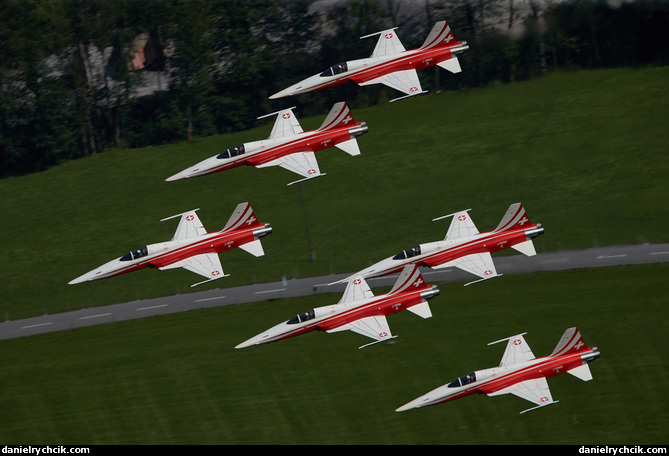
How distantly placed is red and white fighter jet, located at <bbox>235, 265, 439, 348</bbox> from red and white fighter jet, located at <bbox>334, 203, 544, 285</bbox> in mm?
4590

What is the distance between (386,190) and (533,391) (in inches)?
1524

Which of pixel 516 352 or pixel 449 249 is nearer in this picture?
pixel 516 352

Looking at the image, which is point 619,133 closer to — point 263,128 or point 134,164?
point 263,128

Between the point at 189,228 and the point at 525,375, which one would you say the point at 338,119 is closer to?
the point at 189,228

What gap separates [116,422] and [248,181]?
147 feet

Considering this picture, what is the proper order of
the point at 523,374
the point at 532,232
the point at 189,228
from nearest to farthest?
the point at 523,374
the point at 189,228
the point at 532,232

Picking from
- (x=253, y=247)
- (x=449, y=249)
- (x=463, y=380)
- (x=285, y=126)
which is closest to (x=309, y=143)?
(x=285, y=126)

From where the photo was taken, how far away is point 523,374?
9494 centimetres

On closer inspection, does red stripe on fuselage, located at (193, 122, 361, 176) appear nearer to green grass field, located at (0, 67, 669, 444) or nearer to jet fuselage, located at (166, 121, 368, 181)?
jet fuselage, located at (166, 121, 368, 181)

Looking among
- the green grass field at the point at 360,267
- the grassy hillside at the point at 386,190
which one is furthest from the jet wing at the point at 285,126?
the green grass field at the point at 360,267

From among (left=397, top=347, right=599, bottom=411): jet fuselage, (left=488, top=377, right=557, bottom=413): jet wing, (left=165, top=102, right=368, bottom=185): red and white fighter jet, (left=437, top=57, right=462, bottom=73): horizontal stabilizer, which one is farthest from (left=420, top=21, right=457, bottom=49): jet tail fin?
(left=488, top=377, right=557, bottom=413): jet wing

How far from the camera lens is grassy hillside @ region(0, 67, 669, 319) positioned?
12269cm

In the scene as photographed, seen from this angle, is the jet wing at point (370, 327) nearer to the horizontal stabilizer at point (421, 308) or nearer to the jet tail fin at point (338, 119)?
the horizontal stabilizer at point (421, 308)

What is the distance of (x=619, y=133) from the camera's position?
135m
